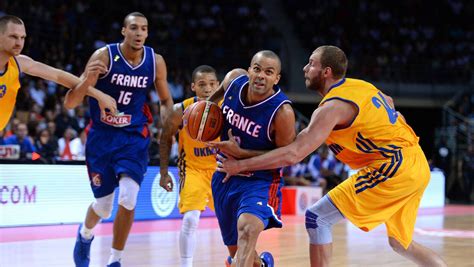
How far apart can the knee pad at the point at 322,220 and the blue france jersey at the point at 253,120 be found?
0.41 m

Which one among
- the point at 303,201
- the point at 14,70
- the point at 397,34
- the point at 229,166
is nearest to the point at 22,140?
the point at 303,201

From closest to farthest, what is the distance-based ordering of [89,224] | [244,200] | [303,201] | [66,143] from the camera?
[244,200] < [89,224] < [66,143] < [303,201]

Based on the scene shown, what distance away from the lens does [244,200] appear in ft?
17.0

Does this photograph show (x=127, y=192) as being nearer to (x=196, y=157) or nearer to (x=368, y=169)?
(x=196, y=157)

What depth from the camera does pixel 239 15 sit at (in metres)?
22.3

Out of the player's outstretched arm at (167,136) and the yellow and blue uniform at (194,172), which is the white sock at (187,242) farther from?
the player's outstretched arm at (167,136)

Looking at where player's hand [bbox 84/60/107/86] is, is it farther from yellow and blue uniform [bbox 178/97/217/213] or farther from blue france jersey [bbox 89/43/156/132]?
yellow and blue uniform [bbox 178/97/217/213]

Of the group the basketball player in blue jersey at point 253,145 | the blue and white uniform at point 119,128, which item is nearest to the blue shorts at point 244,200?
the basketball player in blue jersey at point 253,145

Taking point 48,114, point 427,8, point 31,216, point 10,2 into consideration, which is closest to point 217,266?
point 31,216

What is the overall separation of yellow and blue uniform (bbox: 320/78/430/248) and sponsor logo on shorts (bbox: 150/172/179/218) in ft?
23.4

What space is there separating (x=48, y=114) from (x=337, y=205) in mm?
9059

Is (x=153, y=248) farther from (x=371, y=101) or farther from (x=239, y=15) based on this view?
(x=239, y=15)

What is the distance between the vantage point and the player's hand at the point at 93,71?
5895 mm

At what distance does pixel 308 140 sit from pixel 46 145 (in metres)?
7.91
